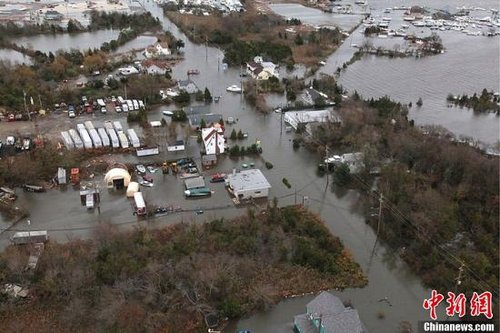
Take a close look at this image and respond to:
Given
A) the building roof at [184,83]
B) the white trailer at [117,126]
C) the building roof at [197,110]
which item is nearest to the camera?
the white trailer at [117,126]

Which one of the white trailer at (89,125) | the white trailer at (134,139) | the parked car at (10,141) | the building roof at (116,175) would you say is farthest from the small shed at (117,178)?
the parked car at (10,141)

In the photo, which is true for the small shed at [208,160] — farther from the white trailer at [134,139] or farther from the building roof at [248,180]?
the white trailer at [134,139]

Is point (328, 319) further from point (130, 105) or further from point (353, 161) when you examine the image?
point (130, 105)

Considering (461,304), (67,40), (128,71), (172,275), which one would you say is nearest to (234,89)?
(128,71)

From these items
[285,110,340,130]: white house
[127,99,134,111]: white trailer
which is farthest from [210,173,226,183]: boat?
[127,99,134,111]: white trailer

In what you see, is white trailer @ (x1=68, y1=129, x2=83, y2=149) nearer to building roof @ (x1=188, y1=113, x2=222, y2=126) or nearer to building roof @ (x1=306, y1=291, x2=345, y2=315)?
building roof @ (x1=188, y1=113, x2=222, y2=126)

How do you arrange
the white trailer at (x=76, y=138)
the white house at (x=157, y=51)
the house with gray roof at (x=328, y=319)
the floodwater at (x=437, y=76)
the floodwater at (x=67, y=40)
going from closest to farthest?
the house with gray roof at (x=328, y=319)
the white trailer at (x=76, y=138)
the floodwater at (x=437, y=76)
the white house at (x=157, y=51)
the floodwater at (x=67, y=40)

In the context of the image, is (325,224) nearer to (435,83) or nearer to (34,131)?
(34,131)
